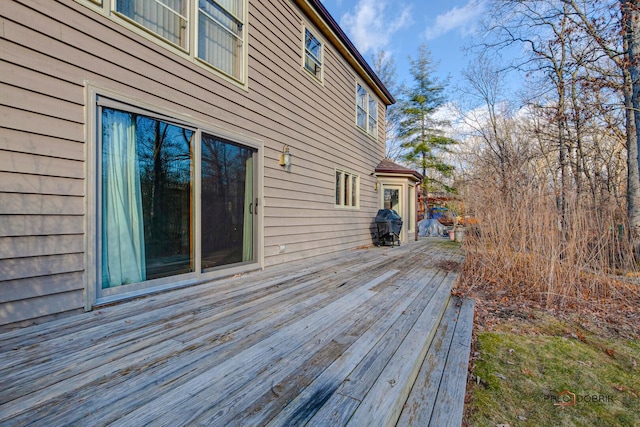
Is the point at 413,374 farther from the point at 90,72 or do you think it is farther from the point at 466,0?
the point at 466,0

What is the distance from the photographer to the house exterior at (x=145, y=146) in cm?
224

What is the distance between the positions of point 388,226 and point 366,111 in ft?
11.4

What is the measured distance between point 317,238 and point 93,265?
13.1 ft

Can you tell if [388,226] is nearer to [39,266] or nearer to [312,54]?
[312,54]

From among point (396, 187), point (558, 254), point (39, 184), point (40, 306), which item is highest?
point (396, 187)

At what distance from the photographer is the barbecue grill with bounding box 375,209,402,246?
8.20 meters

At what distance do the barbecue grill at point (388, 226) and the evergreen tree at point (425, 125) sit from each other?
10.3 m

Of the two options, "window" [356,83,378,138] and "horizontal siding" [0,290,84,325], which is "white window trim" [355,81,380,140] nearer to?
"window" [356,83,378,138]

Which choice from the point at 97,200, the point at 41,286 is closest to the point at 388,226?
the point at 97,200

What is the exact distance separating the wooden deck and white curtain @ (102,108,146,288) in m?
0.35

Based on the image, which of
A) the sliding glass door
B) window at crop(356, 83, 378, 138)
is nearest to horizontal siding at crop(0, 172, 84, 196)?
the sliding glass door

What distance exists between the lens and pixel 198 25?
3594mm

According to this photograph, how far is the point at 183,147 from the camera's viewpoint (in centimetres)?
341

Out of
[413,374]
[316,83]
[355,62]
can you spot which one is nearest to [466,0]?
[355,62]
